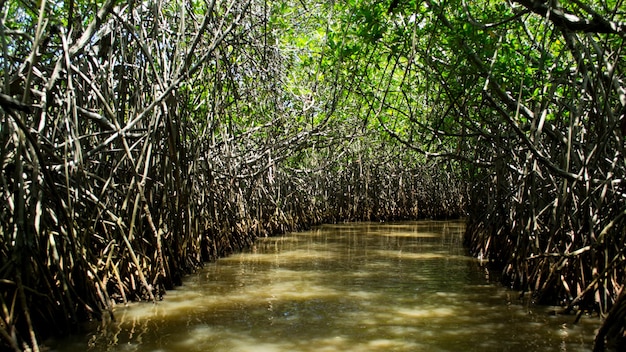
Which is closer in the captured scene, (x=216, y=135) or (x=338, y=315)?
(x=338, y=315)

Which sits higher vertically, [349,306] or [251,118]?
[251,118]

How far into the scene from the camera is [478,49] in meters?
5.07

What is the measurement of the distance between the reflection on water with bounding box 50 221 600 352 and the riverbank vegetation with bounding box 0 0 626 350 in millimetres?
236

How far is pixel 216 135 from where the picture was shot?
8328 millimetres

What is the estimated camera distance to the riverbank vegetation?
3.27 metres

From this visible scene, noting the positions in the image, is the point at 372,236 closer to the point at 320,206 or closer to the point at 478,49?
the point at 320,206

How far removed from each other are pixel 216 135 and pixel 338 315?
4.41m

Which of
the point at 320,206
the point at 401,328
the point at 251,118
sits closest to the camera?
the point at 401,328

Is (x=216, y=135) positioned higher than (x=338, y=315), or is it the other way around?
(x=216, y=135)

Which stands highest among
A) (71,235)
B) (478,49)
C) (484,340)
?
(478,49)

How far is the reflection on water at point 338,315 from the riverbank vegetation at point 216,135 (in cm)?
24

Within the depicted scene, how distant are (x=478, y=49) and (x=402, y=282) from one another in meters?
2.26

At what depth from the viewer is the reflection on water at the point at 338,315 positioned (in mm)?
3705

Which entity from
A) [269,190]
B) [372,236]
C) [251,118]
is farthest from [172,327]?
[372,236]
